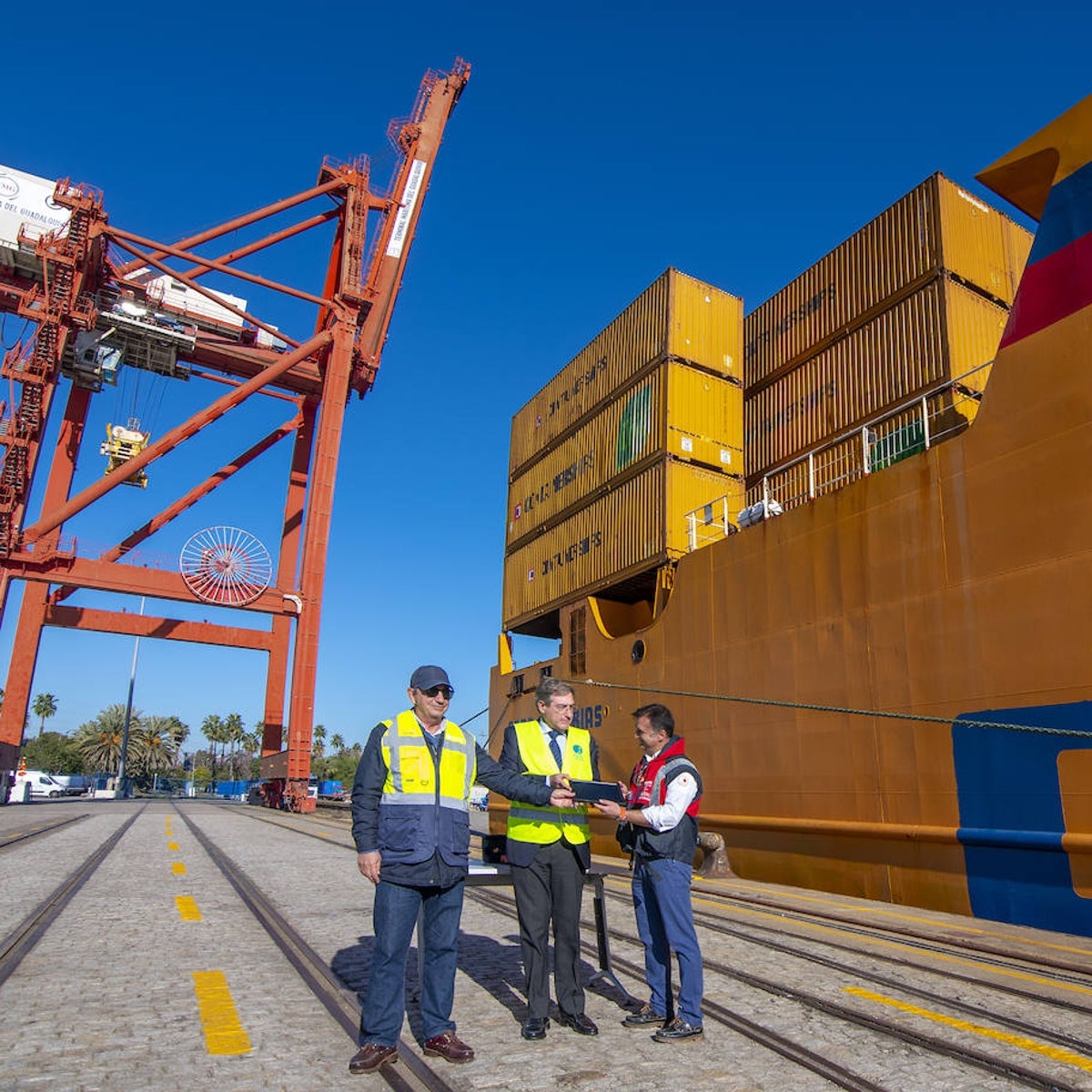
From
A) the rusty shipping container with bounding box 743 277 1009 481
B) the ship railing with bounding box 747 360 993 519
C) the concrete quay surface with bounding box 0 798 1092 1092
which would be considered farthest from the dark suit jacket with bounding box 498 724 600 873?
the rusty shipping container with bounding box 743 277 1009 481

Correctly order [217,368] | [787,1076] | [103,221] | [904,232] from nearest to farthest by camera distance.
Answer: [787,1076]
[904,232]
[103,221]
[217,368]

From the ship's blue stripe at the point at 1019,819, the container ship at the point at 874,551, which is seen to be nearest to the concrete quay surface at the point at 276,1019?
the ship's blue stripe at the point at 1019,819

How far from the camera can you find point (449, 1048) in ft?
11.9

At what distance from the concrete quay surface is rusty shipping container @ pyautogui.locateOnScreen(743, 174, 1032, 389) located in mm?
9368

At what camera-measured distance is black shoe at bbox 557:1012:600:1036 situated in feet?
13.3

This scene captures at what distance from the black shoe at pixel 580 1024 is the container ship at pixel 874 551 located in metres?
3.61

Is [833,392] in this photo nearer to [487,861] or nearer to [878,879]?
[878,879]

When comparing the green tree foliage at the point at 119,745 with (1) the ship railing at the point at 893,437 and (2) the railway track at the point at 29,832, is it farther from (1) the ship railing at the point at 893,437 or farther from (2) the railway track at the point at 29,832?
(1) the ship railing at the point at 893,437

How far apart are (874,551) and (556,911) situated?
272 inches

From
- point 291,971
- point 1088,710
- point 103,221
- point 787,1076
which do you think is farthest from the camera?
point 103,221

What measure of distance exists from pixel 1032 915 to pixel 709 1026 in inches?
194

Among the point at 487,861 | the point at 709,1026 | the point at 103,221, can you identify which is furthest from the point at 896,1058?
the point at 103,221

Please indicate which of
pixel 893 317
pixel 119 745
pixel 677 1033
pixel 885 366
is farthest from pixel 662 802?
pixel 119 745

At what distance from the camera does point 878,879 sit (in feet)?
29.7
